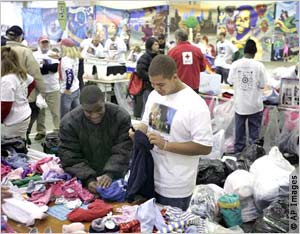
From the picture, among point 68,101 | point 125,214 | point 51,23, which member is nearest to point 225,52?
point 68,101

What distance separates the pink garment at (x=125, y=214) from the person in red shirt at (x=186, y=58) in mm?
3207

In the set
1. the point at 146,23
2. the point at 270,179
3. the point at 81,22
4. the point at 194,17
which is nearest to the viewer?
the point at 270,179

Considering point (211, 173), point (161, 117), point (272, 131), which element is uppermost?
point (161, 117)

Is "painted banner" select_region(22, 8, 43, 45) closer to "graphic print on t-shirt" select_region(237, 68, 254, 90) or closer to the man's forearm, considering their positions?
"graphic print on t-shirt" select_region(237, 68, 254, 90)

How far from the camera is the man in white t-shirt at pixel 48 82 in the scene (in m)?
5.07

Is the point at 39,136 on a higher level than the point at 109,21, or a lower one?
lower

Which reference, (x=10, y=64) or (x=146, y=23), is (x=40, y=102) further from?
(x=146, y=23)

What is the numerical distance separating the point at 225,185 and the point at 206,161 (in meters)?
0.41

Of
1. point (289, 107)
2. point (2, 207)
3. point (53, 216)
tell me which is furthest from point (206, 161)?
point (2, 207)

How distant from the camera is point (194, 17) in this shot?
8367 millimetres

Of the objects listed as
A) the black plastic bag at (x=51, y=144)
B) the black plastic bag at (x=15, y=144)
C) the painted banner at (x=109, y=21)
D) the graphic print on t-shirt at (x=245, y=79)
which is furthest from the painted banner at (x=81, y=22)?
the black plastic bag at (x=15, y=144)

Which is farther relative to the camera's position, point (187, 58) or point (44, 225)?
point (187, 58)

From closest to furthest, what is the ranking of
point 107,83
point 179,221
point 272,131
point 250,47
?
1. point 179,221
2. point 250,47
3. point 272,131
4. point 107,83

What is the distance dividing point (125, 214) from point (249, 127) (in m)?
3.14
